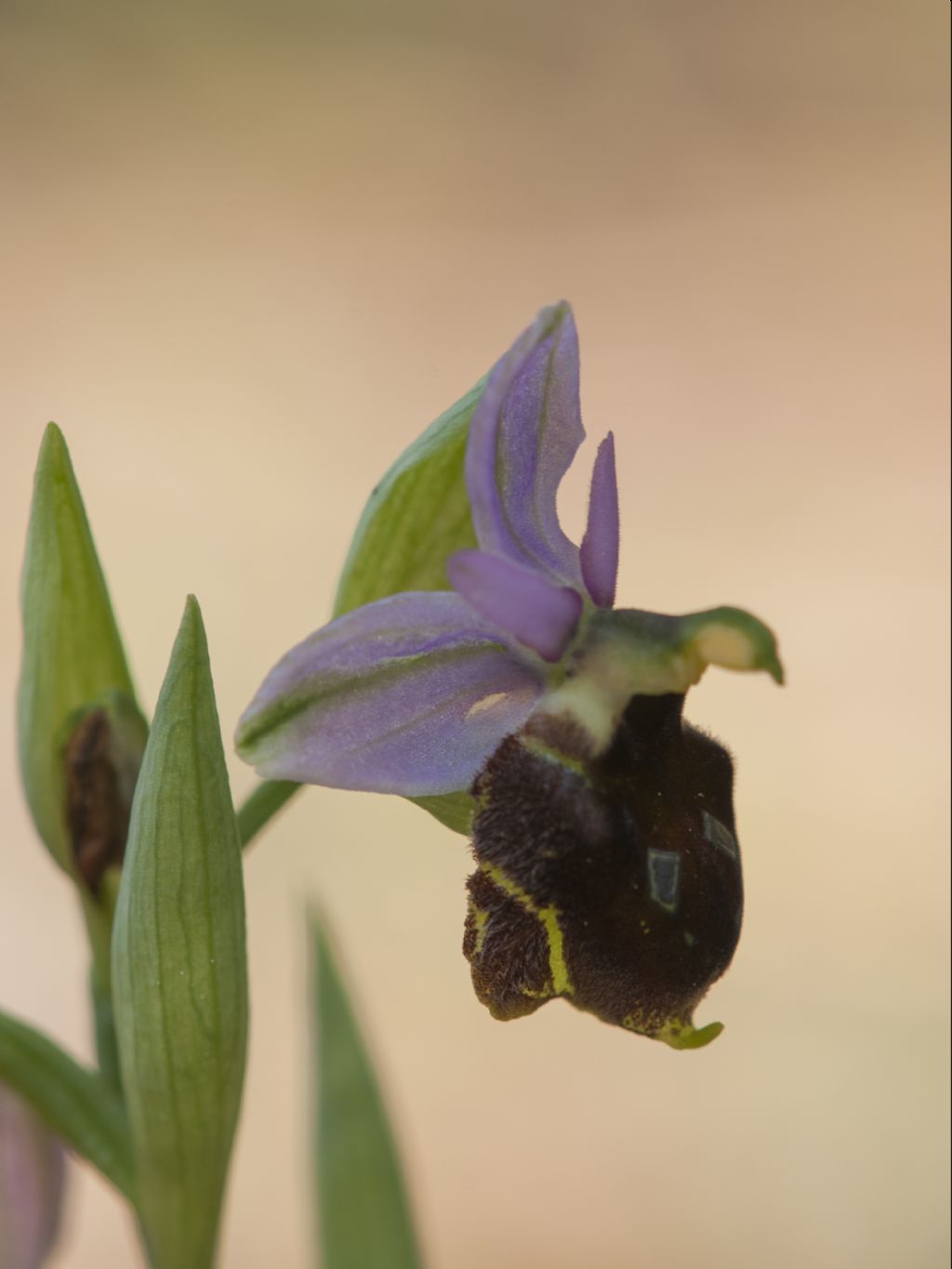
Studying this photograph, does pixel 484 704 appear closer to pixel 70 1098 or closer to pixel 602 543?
pixel 602 543

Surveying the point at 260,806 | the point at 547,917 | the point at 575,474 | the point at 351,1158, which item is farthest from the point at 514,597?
the point at 575,474

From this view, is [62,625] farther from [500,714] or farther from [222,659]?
[222,659]

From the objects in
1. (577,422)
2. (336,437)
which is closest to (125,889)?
(577,422)

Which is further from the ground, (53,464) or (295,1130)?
(53,464)

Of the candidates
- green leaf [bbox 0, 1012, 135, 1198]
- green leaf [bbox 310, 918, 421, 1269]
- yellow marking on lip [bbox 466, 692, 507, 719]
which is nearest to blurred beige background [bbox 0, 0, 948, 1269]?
green leaf [bbox 310, 918, 421, 1269]

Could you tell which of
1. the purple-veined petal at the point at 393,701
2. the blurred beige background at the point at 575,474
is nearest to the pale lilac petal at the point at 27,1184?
the purple-veined petal at the point at 393,701

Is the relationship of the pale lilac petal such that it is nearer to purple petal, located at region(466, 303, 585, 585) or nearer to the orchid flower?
the orchid flower

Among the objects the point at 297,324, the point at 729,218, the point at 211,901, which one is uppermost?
the point at 729,218
